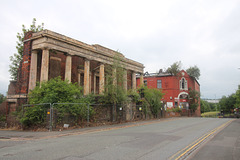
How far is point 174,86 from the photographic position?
43750 mm

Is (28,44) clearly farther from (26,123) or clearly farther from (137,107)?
(137,107)

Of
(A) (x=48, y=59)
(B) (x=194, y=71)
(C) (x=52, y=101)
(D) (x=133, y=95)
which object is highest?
(B) (x=194, y=71)

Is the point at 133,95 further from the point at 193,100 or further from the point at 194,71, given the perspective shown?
the point at 194,71

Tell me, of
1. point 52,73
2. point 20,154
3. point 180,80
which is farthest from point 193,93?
point 20,154

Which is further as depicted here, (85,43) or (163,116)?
(163,116)

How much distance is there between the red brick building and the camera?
43500 mm

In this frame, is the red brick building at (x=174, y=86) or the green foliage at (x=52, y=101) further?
the red brick building at (x=174, y=86)

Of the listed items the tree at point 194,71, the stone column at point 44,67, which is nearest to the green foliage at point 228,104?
the tree at point 194,71

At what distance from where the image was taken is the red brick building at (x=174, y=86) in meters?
43.5

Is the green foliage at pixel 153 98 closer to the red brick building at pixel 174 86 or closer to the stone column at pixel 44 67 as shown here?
the stone column at pixel 44 67

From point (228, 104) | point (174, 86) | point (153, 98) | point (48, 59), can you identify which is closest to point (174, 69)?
point (174, 86)

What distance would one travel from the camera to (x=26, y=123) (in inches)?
586

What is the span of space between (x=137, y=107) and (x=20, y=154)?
18.9 meters

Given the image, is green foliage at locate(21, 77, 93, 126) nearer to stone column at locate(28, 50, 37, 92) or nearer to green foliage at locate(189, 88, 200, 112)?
stone column at locate(28, 50, 37, 92)
